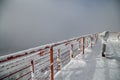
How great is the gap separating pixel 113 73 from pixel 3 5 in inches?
3373

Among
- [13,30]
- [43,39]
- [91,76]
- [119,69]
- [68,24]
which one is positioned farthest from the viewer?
[13,30]

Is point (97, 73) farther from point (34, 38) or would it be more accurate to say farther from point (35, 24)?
point (35, 24)

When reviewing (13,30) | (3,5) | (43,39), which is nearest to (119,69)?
(43,39)

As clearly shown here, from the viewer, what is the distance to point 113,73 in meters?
2.30

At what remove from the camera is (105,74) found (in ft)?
7.41

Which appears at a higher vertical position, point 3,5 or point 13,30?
point 3,5

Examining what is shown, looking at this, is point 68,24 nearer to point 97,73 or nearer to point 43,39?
point 43,39

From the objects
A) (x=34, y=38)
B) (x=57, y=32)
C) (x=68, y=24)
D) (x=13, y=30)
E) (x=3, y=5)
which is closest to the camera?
(x=68, y=24)

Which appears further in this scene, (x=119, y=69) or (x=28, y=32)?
(x=28, y=32)

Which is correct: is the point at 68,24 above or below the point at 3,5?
below

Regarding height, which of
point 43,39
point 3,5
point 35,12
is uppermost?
point 3,5

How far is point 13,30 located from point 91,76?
225ft

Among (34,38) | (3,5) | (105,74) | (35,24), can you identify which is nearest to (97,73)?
(105,74)

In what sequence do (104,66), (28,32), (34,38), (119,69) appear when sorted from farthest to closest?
(28,32) < (34,38) < (104,66) < (119,69)
